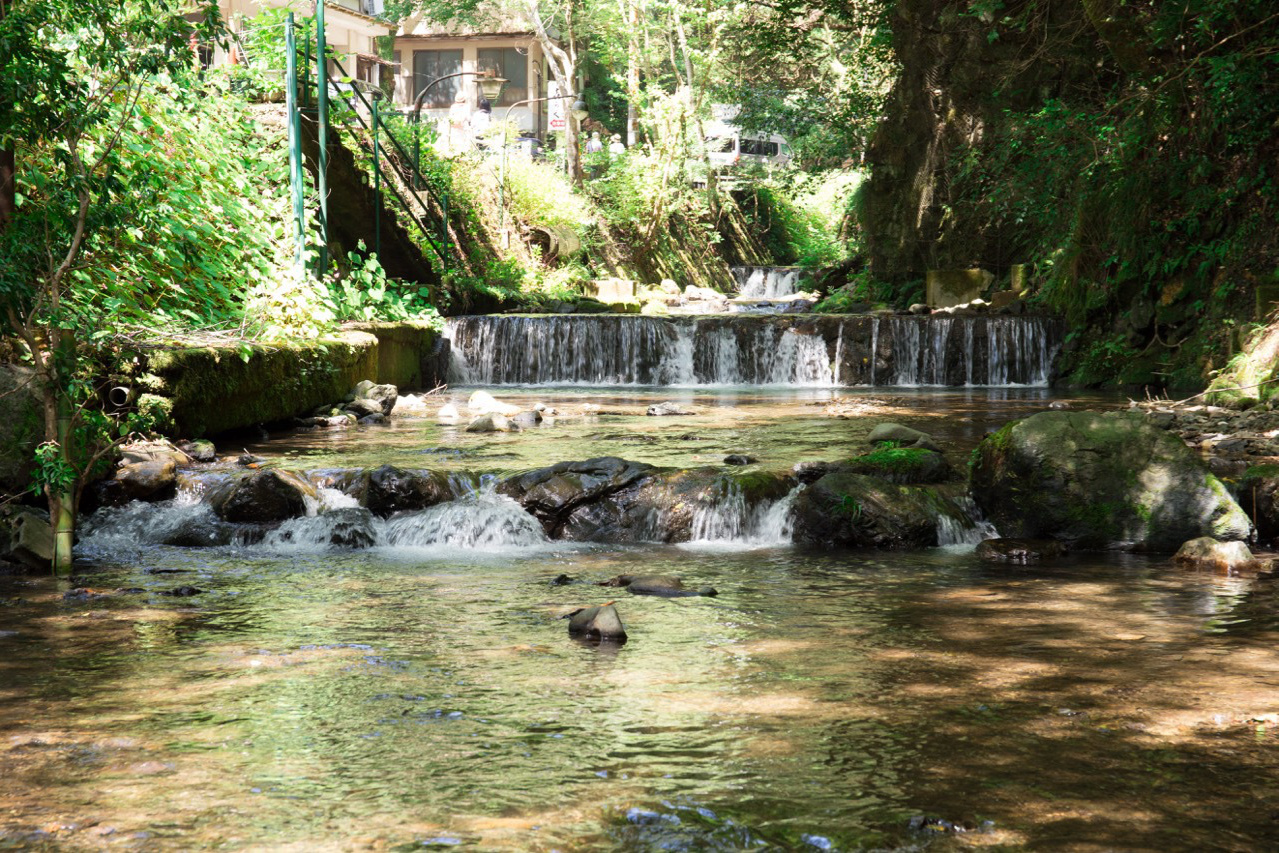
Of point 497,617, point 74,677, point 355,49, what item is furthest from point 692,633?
point 355,49

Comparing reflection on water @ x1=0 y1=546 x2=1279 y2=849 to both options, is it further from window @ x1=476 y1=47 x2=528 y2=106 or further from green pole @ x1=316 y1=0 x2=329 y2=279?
window @ x1=476 y1=47 x2=528 y2=106

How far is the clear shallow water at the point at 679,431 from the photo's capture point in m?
9.19

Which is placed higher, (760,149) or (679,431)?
(760,149)

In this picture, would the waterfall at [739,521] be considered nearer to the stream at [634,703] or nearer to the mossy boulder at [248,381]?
the stream at [634,703]

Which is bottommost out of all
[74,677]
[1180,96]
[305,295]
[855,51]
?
[74,677]

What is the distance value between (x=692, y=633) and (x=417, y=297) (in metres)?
13.2

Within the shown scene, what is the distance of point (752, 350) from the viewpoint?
1731cm

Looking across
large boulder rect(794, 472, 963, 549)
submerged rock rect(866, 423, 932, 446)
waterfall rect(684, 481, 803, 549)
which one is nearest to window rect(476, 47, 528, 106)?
submerged rock rect(866, 423, 932, 446)

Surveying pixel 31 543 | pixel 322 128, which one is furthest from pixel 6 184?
pixel 322 128

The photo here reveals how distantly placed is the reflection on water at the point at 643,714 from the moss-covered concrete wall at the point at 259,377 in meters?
3.03

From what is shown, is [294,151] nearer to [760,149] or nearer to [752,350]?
[752,350]

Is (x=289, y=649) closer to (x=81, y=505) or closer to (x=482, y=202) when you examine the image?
(x=81, y=505)

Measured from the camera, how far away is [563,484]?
782cm

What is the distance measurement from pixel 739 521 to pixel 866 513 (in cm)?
82
